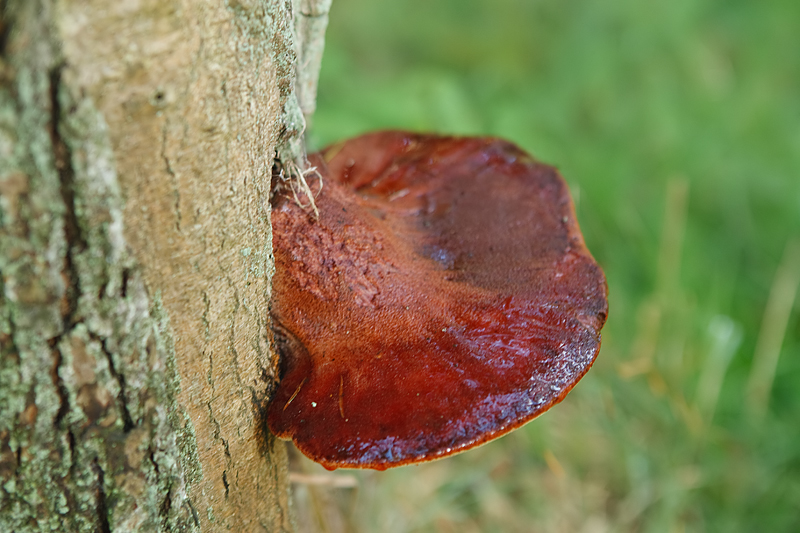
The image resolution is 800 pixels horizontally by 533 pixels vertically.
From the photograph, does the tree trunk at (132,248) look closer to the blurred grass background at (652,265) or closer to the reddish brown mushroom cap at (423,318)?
the reddish brown mushroom cap at (423,318)

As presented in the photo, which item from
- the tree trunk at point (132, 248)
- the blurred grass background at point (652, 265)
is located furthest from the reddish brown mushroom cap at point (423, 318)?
the blurred grass background at point (652, 265)

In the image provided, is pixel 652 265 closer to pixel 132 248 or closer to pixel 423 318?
pixel 423 318

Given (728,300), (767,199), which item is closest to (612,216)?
(728,300)

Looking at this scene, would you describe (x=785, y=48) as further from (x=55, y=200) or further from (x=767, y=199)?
(x=55, y=200)

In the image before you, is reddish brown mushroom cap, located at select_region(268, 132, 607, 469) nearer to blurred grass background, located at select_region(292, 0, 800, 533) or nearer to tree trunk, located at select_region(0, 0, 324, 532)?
tree trunk, located at select_region(0, 0, 324, 532)

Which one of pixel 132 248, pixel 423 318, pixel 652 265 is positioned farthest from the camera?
pixel 652 265

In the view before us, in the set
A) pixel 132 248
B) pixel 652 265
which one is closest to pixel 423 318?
pixel 132 248
